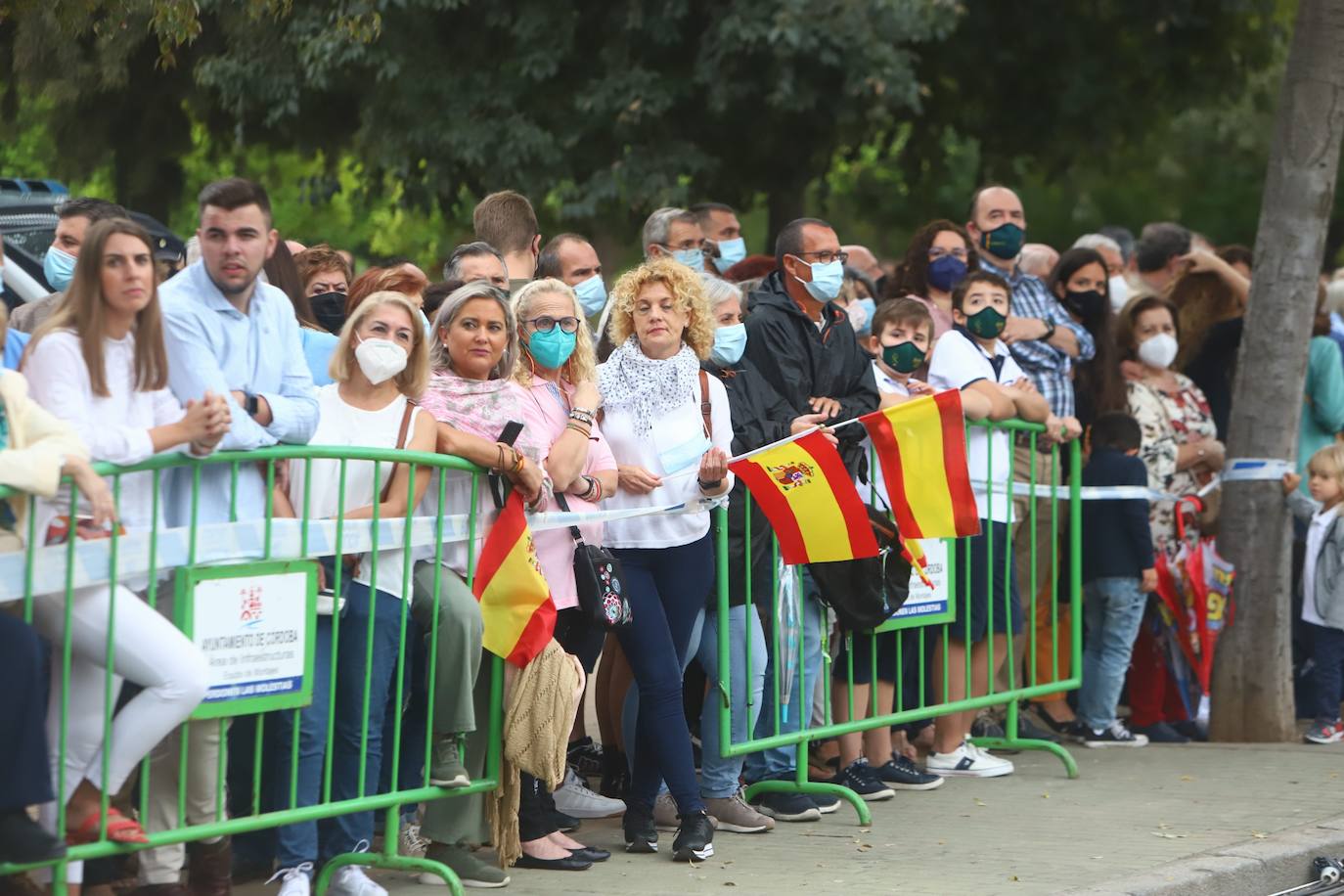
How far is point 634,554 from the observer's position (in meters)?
7.15

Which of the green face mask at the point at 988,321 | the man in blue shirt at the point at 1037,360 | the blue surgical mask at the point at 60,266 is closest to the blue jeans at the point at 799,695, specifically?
the man in blue shirt at the point at 1037,360

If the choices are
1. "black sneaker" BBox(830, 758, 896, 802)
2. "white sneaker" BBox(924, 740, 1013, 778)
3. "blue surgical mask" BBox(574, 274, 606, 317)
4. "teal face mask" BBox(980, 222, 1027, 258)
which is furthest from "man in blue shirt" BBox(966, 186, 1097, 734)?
"blue surgical mask" BBox(574, 274, 606, 317)

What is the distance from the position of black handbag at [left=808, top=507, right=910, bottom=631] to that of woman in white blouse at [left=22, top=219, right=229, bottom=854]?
3.14 metres

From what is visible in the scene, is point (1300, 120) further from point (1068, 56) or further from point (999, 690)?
point (1068, 56)

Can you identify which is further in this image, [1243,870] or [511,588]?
[1243,870]

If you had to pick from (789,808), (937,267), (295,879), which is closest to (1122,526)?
(937,267)

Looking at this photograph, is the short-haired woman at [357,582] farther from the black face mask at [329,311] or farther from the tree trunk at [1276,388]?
the tree trunk at [1276,388]

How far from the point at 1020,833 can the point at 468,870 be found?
7.24 feet

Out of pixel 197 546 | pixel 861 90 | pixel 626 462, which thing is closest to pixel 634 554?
pixel 626 462

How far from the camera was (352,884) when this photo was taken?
20.7 ft

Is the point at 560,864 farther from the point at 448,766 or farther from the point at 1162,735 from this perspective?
the point at 1162,735

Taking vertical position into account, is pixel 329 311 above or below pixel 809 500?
above

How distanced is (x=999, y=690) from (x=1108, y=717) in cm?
53

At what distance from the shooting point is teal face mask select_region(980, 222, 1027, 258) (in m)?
9.74
